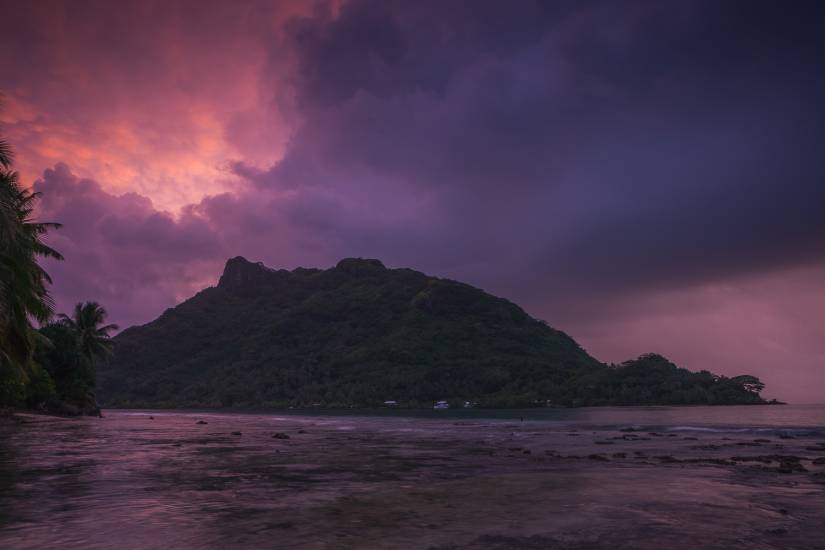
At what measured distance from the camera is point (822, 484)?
1884 cm

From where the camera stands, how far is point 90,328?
86688 mm

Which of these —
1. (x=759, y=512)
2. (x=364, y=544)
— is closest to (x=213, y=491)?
(x=364, y=544)

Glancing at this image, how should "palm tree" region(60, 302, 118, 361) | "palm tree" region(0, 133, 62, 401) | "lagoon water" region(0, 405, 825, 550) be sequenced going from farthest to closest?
"palm tree" region(60, 302, 118, 361), "palm tree" region(0, 133, 62, 401), "lagoon water" region(0, 405, 825, 550)

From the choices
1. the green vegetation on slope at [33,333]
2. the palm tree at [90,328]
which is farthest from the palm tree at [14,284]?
the palm tree at [90,328]

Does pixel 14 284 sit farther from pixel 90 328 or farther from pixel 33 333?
pixel 90 328

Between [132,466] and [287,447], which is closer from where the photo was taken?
[132,466]

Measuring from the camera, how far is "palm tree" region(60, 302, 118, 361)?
85812 millimetres

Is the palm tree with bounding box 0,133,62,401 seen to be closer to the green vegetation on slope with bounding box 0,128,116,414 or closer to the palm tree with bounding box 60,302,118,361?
the green vegetation on slope with bounding box 0,128,116,414

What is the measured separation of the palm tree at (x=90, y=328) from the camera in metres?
85.8

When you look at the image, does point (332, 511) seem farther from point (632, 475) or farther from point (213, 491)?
point (632, 475)

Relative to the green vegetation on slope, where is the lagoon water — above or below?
below

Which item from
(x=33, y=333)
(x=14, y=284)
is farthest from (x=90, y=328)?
(x=14, y=284)

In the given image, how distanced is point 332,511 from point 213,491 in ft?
16.3

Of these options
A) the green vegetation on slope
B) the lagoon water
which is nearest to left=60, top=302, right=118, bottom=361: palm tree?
the green vegetation on slope
